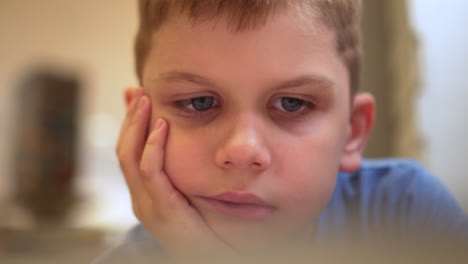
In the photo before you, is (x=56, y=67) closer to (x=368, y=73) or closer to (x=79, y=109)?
(x=79, y=109)

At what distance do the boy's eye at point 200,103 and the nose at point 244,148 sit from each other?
61 millimetres

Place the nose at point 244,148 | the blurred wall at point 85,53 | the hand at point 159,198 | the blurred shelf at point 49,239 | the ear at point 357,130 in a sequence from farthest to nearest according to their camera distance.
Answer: the blurred wall at point 85,53
the blurred shelf at point 49,239
the ear at point 357,130
the hand at point 159,198
the nose at point 244,148

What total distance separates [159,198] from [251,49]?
0.84ft

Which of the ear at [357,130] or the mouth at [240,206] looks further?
the ear at [357,130]

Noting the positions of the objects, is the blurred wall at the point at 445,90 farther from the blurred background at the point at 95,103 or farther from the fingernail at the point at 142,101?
the fingernail at the point at 142,101

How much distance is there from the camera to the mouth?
569 mm

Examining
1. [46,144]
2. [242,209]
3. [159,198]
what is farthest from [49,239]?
[242,209]

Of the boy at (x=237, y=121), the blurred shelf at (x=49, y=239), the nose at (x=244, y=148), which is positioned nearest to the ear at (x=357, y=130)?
the boy at (x=237, y=121)

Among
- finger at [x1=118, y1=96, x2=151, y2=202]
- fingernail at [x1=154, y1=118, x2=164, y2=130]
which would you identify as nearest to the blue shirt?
finger at [x1=118, y1=96, x2=151, y2=202]

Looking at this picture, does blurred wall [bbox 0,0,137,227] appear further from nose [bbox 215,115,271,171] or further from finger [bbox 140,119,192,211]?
nose [bbox 215,115,271,171]

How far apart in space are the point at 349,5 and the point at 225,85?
26 centimetres

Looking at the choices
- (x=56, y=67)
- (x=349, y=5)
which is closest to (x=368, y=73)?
(x=349, y=5)

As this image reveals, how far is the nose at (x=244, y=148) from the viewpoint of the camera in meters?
0.53

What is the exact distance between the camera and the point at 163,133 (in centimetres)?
63
